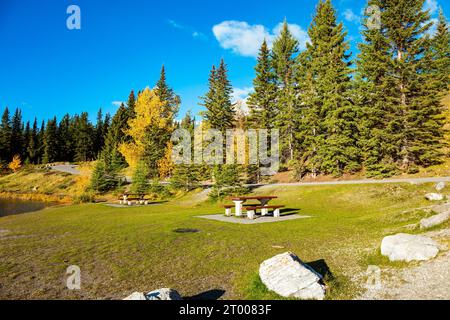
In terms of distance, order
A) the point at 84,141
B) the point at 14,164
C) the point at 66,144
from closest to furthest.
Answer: the point at 14,164 → the point at 84,141 → the point at 66,144

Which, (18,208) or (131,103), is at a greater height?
(131,103)

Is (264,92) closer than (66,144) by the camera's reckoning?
Yes

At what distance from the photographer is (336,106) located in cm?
3216

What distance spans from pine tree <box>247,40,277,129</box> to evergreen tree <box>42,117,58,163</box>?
69.1 metres

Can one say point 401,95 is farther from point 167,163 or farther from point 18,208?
point 18,208

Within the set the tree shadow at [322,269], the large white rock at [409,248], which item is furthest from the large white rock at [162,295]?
the large white rock at [409,248]

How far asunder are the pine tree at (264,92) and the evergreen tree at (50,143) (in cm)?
6906

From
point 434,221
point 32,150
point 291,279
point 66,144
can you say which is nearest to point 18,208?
point 291,279

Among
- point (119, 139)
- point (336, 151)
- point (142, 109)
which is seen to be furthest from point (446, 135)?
point (119, 139)

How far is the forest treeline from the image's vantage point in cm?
2830

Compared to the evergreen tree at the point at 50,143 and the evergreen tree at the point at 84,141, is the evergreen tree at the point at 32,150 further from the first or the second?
the evergreen tree at the point at 84,141

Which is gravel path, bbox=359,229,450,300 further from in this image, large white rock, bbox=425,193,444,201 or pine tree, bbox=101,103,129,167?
pine tree, bbox=101,103,129,167

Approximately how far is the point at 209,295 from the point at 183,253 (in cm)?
361

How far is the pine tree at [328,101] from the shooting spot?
103ft
